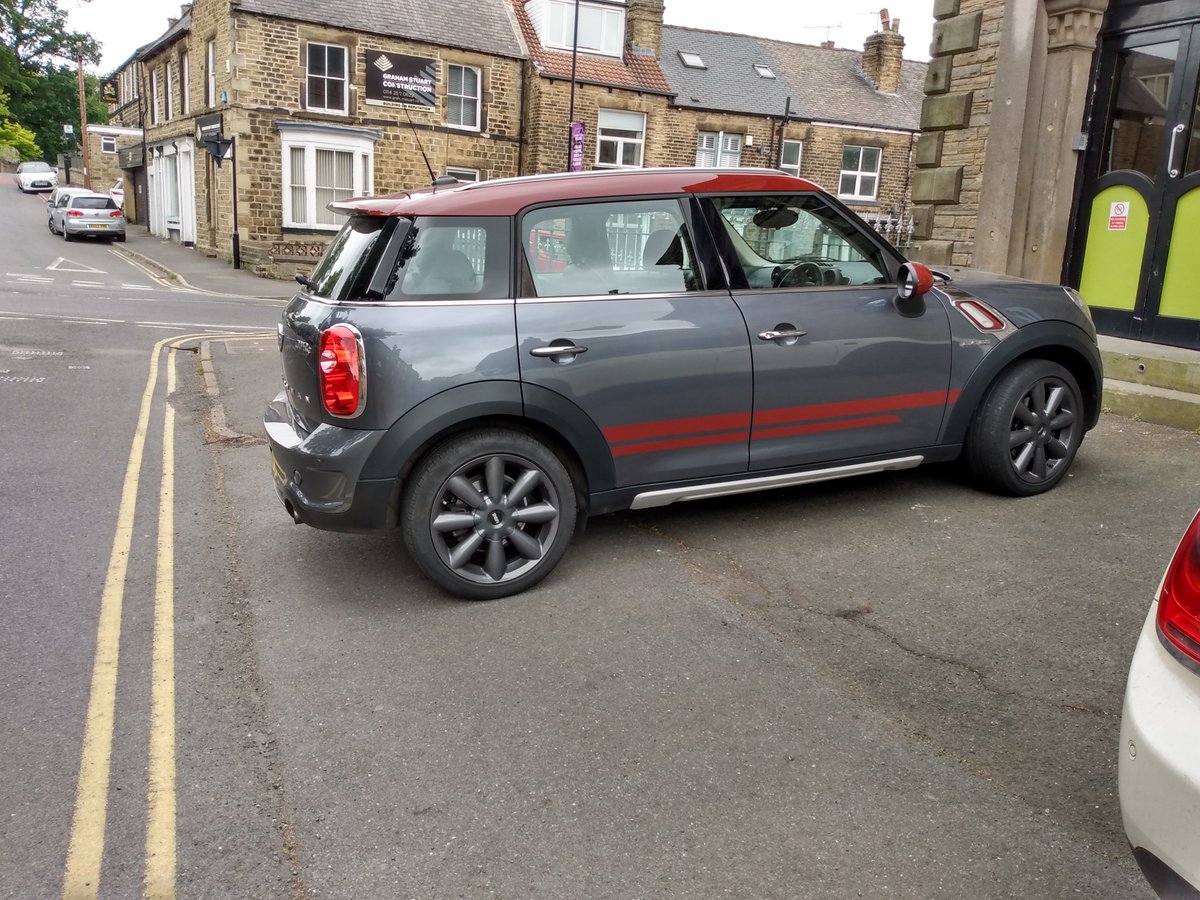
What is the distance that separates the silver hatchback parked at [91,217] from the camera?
32812mm

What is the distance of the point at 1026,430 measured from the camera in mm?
5645

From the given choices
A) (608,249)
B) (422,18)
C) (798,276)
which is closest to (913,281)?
(798,276)

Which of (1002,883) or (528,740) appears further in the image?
(528,740)

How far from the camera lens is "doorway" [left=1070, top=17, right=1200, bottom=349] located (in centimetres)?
842

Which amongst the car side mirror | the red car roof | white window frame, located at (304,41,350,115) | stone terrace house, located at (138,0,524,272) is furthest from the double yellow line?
white window frame, located at (304,41,350,115)

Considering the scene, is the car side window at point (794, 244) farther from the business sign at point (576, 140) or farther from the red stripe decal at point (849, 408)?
the business sign at point (576, 140)

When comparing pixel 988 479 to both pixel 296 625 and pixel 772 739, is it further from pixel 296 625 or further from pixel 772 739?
pixel 296 625

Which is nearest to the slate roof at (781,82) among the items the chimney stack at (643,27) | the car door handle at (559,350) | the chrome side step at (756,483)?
the chimney stack at (643,27)

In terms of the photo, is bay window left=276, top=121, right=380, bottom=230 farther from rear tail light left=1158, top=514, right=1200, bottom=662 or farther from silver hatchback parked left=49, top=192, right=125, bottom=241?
rear tail light left=1158, top=514, right=1200, bottom=662

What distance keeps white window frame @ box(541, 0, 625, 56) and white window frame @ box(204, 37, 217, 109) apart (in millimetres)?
9665

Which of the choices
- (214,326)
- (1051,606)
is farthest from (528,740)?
(214,326)

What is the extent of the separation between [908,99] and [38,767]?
38541 millimetres

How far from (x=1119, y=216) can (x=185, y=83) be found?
1229 inches

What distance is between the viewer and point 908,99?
36438 mm
